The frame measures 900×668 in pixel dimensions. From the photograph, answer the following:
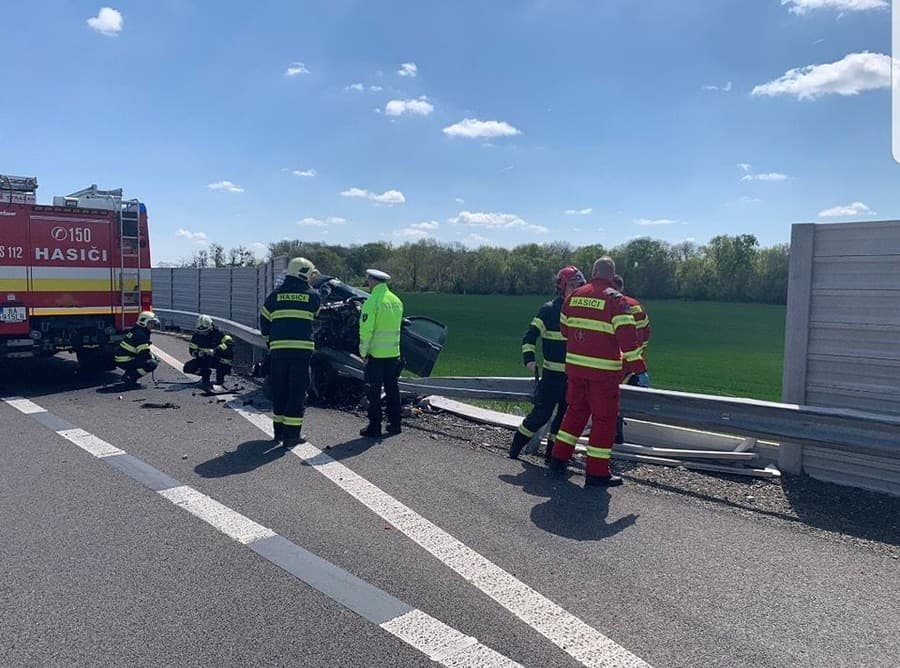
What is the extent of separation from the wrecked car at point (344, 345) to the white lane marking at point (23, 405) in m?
2.72

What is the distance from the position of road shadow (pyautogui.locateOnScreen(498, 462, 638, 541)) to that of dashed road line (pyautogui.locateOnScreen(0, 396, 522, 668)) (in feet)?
4.71

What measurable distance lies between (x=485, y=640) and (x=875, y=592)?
216 cm

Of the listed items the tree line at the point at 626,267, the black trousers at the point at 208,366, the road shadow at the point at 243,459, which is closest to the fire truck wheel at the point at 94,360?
the black trousers at the point at 208,366

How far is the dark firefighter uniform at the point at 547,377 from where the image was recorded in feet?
21.7

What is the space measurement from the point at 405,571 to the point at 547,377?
10.2ft

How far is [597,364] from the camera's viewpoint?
5844mm

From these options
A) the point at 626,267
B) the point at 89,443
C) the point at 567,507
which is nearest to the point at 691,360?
the point at 567,507

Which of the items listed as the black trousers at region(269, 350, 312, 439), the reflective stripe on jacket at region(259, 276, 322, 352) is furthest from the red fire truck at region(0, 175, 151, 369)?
the black trousers at region(269, 350, 312, 439)

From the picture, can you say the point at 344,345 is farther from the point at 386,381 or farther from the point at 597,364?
the point at 597,364

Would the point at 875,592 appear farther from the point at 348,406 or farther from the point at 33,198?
the point at 33,198

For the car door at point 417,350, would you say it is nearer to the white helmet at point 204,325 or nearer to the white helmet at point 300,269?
the white helmet at point 300,269

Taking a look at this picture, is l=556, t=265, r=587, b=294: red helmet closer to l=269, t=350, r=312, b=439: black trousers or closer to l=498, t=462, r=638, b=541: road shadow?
l=498, t=462, r=638, b=541: road shadow

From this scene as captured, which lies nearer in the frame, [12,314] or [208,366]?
[12,314]

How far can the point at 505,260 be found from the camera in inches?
3752
